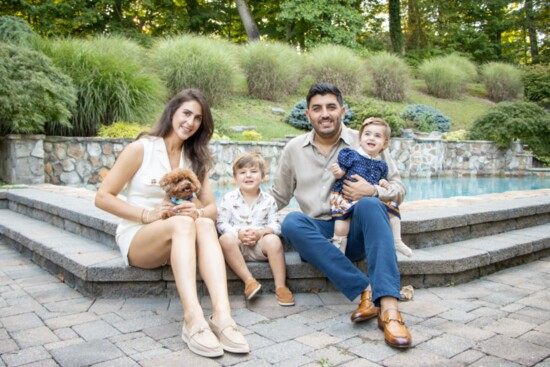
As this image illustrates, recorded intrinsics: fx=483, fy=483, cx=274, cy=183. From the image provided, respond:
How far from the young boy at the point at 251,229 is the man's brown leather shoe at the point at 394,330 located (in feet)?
2.03

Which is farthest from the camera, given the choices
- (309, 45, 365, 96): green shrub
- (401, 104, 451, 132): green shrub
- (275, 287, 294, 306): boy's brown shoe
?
(309, 45, 365, 96): green shrub

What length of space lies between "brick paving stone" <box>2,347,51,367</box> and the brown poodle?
85 cm

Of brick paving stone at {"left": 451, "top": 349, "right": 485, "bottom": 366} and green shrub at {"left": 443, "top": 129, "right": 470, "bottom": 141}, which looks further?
green shrub at {"left": 443, "top": 129, "right": 470, "bottom": 141}

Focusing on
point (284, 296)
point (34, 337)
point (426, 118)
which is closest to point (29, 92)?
point (34, 337)

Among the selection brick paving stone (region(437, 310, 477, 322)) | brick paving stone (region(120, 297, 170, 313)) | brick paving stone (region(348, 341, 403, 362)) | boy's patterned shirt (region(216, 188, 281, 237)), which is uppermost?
boy's patterned shirt (region(216, 188, 281, 237))

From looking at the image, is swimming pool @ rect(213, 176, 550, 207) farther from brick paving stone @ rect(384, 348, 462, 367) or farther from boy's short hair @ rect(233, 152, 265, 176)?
brick paving stone @ rect(384, 348, 462, 367)

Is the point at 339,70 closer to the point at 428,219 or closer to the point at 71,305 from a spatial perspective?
the point at 428,219

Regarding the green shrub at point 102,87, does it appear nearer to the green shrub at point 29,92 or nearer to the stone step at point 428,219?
the green shrub at point 29,92

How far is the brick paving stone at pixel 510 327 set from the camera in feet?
7.66

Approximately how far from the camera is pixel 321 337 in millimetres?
2295

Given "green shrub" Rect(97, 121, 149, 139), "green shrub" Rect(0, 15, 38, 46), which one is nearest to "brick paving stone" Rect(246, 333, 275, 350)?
"green shrub" Rect(97, 121, 149, 139)

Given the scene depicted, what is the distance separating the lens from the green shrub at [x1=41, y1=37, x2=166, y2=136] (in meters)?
7.43

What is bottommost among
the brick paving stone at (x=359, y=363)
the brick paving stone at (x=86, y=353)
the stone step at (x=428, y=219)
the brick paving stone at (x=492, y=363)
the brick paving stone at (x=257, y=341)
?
the brick paving stone at (x=492, y=363)

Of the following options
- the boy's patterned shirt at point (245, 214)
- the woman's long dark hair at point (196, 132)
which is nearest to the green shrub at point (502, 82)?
the boy's patterned shirt at point (245, 214)
